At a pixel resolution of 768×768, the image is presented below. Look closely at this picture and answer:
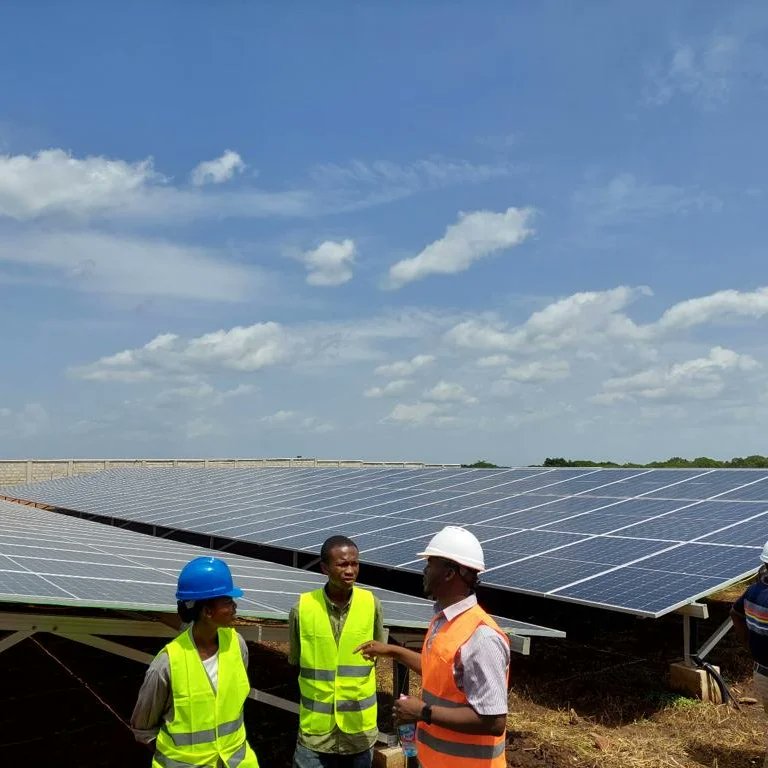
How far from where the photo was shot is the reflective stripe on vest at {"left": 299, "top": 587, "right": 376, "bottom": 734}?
473 centimetres

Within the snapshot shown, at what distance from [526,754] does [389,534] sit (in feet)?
18.0

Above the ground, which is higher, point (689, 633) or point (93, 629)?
point (93, 629)

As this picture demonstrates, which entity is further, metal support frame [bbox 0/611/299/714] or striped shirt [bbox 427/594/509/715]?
metal support frame [bbox 0/611/299/714]

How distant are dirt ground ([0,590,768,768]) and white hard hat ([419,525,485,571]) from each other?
4.40 meters

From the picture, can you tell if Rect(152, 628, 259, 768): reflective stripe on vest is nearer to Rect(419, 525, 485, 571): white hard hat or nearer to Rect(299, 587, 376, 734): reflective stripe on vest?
Rect(299, 587, 376, 734): reflective stripe on vest

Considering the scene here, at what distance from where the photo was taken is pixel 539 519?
41.0 feet

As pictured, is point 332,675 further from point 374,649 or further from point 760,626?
point 760,626

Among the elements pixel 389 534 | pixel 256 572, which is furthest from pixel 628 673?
pixel 256 572

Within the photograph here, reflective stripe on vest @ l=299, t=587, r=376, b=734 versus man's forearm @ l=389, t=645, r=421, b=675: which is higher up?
man's forearm @ l=389, t=645, r=421, b=675

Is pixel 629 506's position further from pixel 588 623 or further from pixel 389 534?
pixel 389 534

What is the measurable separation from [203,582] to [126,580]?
258 cm

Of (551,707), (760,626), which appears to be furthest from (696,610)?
(760,626)

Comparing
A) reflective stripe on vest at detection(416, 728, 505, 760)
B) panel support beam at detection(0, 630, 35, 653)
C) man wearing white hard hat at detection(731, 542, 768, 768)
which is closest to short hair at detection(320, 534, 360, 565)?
reflective stripe on vest at detection(416, 728, 505, 760)

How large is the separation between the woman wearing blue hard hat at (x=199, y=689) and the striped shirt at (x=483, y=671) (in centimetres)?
122
